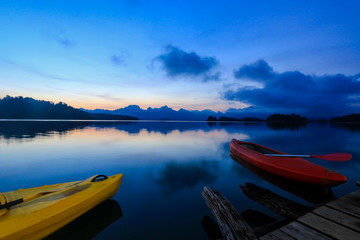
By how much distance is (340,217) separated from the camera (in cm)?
377

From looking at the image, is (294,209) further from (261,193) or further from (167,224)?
(167,224)

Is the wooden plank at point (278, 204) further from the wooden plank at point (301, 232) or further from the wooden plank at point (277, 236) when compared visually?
the wooden plank at point (277, 236)

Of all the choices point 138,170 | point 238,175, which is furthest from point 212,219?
point 138,170

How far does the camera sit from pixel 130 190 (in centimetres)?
731

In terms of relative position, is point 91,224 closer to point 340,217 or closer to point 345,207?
point 340,217

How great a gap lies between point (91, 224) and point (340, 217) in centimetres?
714

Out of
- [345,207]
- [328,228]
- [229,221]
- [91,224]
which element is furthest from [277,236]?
[91,224]

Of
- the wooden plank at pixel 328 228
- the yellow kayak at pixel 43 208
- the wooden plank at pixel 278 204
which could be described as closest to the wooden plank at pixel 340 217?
the wooden plank at pixel 328 228

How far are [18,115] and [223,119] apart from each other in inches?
8409

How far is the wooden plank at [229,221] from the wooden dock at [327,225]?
47 centimetres

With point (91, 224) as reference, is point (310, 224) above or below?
above

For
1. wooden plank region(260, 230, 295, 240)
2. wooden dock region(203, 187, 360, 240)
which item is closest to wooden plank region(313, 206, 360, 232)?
wooden dock region(203, 187, 360, 240)

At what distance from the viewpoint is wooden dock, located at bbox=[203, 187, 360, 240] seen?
3.15 metres

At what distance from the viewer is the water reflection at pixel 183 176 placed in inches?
313
